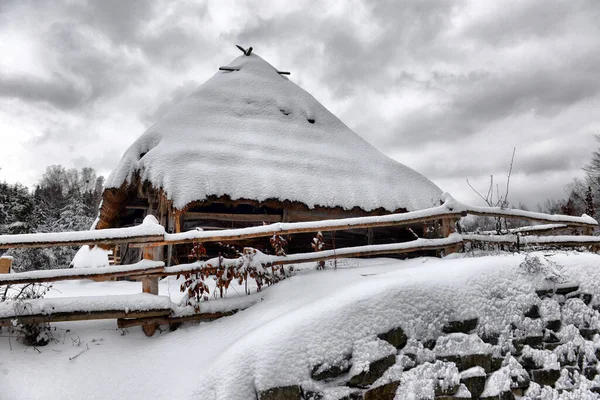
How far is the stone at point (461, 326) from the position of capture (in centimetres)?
308

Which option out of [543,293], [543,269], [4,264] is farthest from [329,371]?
[4,264]

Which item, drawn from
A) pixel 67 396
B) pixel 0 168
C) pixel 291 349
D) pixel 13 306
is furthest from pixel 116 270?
pixel 0 168

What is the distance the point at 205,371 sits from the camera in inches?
110

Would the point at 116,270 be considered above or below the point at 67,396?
above

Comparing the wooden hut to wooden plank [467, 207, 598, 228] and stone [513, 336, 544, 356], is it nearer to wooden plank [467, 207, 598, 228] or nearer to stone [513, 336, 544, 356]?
wooden plank [467, 207, 598, 228]

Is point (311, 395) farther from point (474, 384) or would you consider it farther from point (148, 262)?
point (148, 262)

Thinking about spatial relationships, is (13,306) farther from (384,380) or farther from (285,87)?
(285,87)

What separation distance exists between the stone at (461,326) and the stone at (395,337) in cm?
43

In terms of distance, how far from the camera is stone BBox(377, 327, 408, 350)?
2.87 meters

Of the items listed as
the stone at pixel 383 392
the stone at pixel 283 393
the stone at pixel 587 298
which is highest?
the stone at pixel 587 298

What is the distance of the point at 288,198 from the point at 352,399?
5358mm

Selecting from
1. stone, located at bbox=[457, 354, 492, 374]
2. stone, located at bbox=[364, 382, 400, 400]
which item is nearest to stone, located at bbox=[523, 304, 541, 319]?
stone, located at bbox=[457, 354, 492, 374]

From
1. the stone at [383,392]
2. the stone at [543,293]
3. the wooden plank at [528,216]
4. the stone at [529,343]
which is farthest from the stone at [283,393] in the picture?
the wooden plank at [528,216]

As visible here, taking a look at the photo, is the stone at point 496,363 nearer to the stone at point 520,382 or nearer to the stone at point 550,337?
the stone at point 520,382
